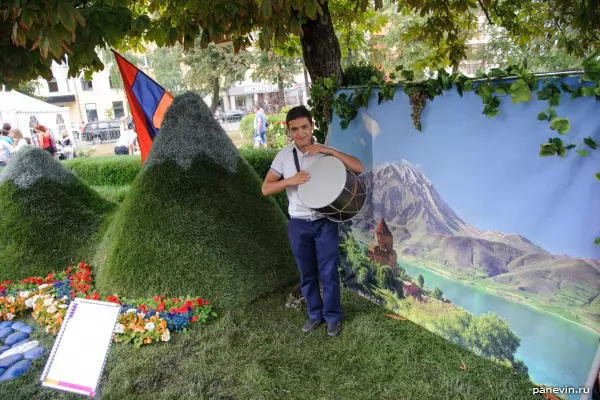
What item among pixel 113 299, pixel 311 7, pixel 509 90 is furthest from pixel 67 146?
pixel 509 90

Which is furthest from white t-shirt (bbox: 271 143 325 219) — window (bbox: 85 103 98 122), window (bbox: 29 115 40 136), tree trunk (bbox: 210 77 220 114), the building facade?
window (bbox: 85 103 98 122)

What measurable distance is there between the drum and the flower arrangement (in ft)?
4.86

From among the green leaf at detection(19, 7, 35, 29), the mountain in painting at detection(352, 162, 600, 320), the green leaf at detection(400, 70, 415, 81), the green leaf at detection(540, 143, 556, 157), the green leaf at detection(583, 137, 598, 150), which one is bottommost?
the mountain in painting at detection(352, 162, 600, 320)

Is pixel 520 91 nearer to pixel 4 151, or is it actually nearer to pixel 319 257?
pixel 319 257

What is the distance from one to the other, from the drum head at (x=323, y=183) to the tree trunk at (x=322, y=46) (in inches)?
49.4

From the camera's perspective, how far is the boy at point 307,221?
10.5ft

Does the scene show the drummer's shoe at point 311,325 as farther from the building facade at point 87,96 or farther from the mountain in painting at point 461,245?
the building facade at point 87,96

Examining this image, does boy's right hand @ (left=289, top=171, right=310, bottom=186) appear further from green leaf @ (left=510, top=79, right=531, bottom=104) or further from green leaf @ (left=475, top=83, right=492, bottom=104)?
green leaf @ (left=510, top=79, right=531, bottom=104)

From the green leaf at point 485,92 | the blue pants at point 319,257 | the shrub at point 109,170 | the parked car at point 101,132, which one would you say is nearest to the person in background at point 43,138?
the shrub at point 109,170

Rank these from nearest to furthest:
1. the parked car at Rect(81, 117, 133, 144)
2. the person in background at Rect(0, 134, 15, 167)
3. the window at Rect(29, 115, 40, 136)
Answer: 1. the person in background at Rect(0, 134, 15, 167)
2. the window at Rect(29, 115, 40, 136)
3. the parked car at Rect(81, 117, 133, 144)

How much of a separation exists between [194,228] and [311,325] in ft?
4.86

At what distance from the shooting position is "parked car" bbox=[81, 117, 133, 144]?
90.1 feet

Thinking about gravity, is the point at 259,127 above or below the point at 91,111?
above

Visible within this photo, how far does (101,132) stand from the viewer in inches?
1087
